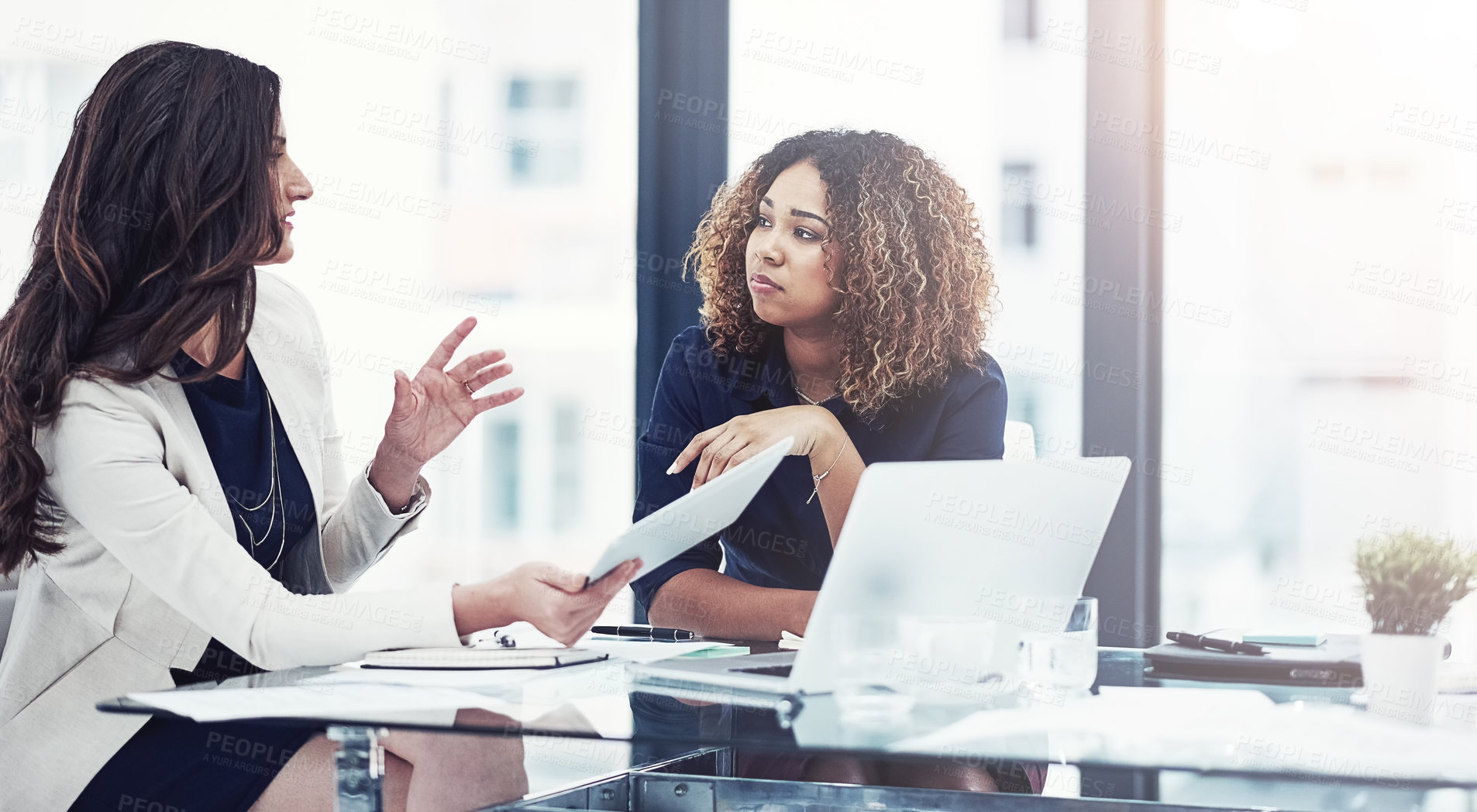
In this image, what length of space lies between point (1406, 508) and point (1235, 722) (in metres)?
1.61

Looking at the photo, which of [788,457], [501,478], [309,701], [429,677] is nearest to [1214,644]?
[788,457]

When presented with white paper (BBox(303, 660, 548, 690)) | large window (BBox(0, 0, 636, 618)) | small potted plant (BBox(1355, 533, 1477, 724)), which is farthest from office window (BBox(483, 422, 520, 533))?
small potted plant (BBox(1355, 533, 1477, 724))

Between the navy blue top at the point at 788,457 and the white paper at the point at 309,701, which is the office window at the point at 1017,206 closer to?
the navy blue top at the point at 788,457

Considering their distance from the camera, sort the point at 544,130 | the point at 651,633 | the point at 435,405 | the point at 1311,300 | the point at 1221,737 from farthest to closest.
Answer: the point at 544,130 < the point at 1311,300 < the point at 435,405 < the point at 651,633 < the point at 1221,737

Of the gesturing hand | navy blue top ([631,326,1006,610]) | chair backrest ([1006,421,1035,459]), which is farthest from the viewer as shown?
chair backrest ([1006,421,1035,459])

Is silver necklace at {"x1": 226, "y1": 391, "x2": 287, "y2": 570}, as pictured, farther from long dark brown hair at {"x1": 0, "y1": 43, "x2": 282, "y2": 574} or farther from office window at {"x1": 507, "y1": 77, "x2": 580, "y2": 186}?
office window at {"x1": 507, "y1": 77, "x2": 580, "y2": 186}

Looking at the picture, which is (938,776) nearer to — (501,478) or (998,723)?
(998,723)

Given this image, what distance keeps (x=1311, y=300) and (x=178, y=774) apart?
2.12 metres

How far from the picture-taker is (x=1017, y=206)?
2459mm

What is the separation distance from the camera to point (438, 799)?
4.09 ft

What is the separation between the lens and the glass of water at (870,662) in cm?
105

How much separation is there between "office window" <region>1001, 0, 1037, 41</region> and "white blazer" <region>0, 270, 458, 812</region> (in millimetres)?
1767

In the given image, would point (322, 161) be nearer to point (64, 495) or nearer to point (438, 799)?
point (64, 495)

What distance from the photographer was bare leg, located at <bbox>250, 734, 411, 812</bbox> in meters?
1.31
